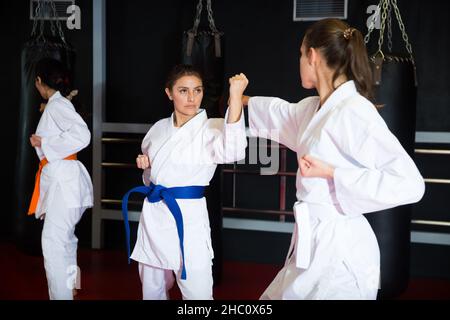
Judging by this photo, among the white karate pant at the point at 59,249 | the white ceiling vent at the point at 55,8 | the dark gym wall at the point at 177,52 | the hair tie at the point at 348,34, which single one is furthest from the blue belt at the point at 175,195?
the white ceiling vent at the point at 55,8

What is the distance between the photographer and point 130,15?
14.2 ft

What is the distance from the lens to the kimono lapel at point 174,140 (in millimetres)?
2441

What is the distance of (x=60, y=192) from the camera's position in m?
3.00

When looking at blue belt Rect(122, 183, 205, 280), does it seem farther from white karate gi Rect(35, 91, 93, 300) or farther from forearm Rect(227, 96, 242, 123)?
white karate gi Rect(35, 91, 93, 300)

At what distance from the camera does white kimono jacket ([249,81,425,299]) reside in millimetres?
1681

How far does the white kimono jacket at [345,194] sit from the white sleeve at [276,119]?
252mm

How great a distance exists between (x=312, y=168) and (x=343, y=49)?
406mm

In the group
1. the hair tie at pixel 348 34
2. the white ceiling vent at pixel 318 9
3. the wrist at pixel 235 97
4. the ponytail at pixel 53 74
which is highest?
the white ceiling vent at pixel 318 9

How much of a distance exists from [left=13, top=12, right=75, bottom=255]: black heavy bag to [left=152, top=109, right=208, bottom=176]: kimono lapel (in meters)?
1.77

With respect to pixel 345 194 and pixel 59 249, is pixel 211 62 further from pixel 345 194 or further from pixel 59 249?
pixel 345 194

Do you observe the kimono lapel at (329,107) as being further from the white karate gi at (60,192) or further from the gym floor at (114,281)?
A: the gym floor at (114,281)

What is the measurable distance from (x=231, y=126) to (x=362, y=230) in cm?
65

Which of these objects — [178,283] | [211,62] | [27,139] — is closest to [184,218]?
[178,283]

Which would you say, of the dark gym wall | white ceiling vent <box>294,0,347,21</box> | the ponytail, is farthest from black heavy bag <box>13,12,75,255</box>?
white ceiling vent <box>294,0,347,21</box>
